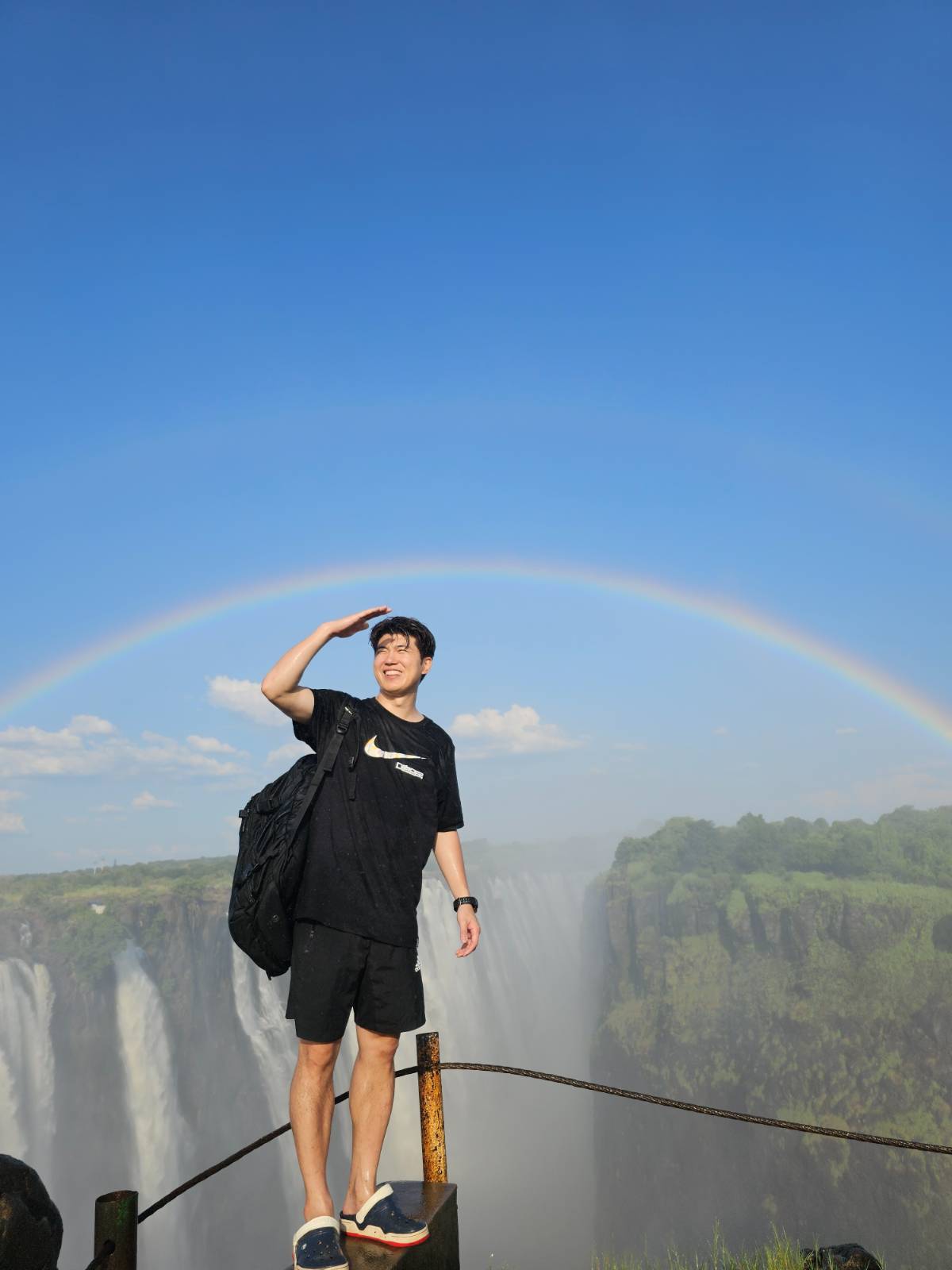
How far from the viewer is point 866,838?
96250 mm

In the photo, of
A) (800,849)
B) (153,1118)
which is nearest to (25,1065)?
(153,1118)

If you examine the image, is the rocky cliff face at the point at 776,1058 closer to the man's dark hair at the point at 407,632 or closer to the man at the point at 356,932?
the man at the point at 356,932

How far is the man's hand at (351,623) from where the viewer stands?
3.57 meters

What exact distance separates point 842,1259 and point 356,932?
4.60 metres

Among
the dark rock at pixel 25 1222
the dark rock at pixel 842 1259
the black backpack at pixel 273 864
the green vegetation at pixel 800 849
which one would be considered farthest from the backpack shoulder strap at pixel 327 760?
the green vegetation at pixel 800 849

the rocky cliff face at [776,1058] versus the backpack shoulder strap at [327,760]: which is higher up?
the backpack shoulder strap at [327,760]

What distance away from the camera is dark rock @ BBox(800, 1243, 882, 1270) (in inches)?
215

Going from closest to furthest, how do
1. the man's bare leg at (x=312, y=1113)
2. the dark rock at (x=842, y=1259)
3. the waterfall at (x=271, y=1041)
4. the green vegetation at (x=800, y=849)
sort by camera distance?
1. the man's bare leg at (x=312, y=1113)
2. the dark rock at (x=842, y=1259)
3. the waterfall at (x=271, y=1041)
4. the green vegetation at (x=800, y=849)

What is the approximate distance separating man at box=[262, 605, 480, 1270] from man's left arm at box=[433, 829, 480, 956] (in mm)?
275

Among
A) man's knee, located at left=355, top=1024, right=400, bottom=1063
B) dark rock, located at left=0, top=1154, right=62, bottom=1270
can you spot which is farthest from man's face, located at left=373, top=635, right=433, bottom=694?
dark rock, located at left=0, top=1154, right=62, bottom=1270

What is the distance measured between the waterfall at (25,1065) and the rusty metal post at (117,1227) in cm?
3922

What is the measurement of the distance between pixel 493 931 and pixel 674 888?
26417mm

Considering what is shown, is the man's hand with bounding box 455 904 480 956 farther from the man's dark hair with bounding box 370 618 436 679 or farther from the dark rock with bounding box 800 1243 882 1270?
the dark rock with bounding box 800 1243 882 1270

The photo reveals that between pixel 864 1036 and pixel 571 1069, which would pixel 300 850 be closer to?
pixel 864 1036
